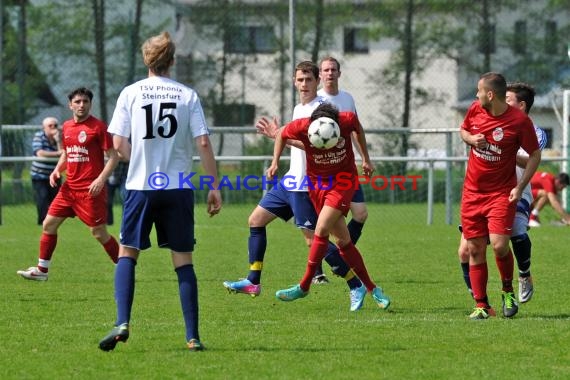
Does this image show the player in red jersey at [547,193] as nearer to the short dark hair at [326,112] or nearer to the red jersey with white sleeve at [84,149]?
the red jersey with white sleeve at [84,149]

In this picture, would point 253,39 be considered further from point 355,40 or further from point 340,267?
point 340,267

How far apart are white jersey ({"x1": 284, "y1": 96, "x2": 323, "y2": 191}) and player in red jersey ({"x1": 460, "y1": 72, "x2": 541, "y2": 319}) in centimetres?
174

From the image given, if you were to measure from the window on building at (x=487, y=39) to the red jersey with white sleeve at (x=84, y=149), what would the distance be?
1287cm

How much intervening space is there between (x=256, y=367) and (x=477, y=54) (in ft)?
55.3

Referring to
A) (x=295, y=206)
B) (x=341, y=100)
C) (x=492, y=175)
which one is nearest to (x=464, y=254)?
(x=492, y=175)

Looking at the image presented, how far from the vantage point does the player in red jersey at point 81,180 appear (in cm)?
1072

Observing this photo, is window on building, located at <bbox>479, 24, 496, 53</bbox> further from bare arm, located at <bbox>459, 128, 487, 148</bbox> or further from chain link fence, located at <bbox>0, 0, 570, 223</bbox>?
bare arm, located at <bbox>459, 128, 487, 148</bbox>

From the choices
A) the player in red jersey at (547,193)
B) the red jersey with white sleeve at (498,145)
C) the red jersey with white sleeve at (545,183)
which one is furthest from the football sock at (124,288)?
the red jersey with white sleeve at (545,183)

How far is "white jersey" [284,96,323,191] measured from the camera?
9.55m

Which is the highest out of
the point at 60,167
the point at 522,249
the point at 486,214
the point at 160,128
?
the point at 160,128

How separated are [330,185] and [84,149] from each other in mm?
3206

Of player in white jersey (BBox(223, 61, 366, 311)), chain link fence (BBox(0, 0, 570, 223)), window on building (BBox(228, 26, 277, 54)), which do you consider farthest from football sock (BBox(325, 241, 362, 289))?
window on building (BBox(228, 26, 277, 54))

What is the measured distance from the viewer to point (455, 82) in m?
22.6

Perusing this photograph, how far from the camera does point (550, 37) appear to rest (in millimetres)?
22797
